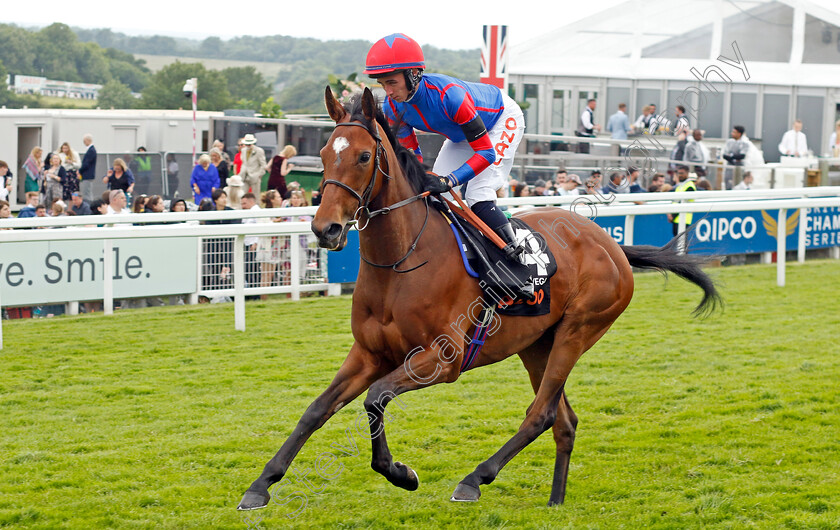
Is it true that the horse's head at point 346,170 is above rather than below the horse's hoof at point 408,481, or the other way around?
above

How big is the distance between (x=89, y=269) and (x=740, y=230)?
731 cm

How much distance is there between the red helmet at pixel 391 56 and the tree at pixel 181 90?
1703 cm

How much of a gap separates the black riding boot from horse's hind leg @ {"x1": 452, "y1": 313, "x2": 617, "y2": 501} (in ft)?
1.25

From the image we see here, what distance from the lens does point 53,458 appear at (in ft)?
14.4

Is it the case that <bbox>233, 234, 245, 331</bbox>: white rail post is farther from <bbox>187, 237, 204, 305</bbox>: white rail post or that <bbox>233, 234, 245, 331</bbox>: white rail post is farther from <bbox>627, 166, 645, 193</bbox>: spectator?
<bbox>627, 166, 645, 193</bbox>: spectator

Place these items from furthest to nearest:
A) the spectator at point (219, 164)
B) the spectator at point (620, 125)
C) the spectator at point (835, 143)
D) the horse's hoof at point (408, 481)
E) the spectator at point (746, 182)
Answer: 1. the spectator at point (620, 125)
2. the spectator at point (835, 143)
3. the spectator at point (746, 182)
4. the spectator at point (219, 164)
5. the horse's hoof at point (408, 481)

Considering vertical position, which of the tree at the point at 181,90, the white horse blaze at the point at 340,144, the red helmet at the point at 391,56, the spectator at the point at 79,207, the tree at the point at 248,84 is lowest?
the spectator at the point at 79,207

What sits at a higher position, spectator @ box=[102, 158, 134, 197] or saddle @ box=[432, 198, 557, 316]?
spectator @ box=[102, 158, 134, 197]

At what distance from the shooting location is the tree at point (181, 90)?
2031 centimetres

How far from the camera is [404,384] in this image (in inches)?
138

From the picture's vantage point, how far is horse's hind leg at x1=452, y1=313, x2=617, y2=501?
387 centimetres

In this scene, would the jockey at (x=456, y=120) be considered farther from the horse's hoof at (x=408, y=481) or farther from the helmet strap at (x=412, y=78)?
the horse's hoof at (x=408, y=481)

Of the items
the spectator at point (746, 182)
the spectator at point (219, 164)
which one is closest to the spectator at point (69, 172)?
the spectator at point (219, 164)

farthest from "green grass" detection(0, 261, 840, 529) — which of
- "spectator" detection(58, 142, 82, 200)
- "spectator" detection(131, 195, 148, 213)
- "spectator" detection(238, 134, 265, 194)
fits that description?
"spectator" detection(58, 142, 82, 200)
